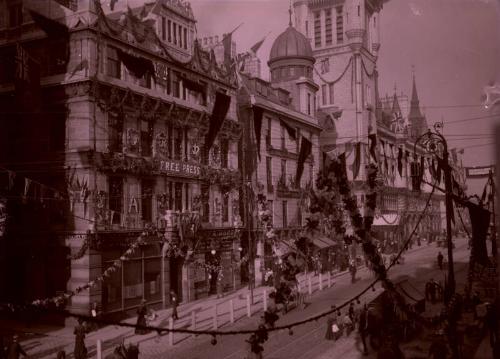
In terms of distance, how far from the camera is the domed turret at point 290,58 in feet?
177

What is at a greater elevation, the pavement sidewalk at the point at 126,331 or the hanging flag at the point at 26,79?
the hanging flag at the point at 26,79

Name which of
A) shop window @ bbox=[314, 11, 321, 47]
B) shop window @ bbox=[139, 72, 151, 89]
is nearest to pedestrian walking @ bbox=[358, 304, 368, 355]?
shop window @ bbox=[139, 72, 151, 89]

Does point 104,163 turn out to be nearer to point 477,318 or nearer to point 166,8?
point 166,8

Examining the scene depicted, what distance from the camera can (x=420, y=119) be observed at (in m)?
110

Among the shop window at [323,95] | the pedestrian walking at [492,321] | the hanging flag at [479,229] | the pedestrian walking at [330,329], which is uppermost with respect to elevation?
the shop window at [323,95]

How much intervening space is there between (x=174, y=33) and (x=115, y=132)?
8072mm

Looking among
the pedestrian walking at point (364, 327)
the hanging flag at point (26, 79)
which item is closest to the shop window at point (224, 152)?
the hanging flag at point (26, 79)

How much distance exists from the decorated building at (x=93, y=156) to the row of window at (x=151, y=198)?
0.07m

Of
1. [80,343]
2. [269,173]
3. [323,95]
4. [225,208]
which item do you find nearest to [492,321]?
[80,343]

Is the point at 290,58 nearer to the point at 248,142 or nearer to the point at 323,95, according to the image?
the point at 323,95

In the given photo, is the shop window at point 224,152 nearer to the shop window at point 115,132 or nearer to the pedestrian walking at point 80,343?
the shop window at point 115,132

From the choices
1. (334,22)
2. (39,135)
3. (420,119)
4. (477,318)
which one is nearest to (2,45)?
(39,135)

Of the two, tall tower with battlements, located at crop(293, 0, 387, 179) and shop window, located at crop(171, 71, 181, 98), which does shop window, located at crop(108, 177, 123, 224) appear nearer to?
shop window, located at crop(171, 71, 181, 98)

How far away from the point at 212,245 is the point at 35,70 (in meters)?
14.9
